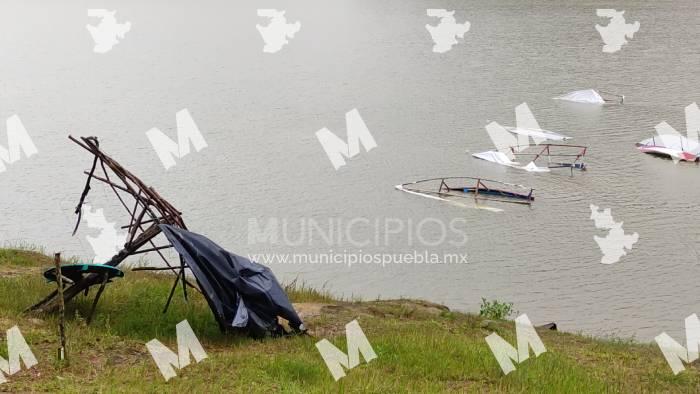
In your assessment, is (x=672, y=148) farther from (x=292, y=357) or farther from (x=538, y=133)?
(x=292, y=357)

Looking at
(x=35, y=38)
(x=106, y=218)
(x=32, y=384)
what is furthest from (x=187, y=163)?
(x=35, y=38)

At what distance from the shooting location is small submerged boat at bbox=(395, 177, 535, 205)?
31250mm

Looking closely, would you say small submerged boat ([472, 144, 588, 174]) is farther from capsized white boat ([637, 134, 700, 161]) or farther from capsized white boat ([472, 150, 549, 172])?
capsized white boat ([637, 134, 700, 161])

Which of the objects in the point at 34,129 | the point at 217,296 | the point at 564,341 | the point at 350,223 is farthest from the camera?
the point at 34,129

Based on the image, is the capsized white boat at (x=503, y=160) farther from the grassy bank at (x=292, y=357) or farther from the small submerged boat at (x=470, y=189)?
the grassy bank at (x=292, y=357)

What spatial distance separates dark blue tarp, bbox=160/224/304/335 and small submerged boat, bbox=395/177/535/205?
19.8m

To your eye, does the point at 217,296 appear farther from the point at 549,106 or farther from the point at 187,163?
the point at 549,106

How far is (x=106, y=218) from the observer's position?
28.4 meters

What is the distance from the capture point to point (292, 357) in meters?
10.4

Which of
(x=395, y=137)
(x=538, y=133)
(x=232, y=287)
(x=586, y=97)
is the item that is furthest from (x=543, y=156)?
(x=232, y=287)

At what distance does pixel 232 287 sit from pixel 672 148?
30034mm

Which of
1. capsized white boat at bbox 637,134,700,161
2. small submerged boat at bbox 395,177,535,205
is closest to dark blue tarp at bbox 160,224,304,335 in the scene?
small submerged boat at bbox 395,177,535,205

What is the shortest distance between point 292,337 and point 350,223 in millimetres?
16415

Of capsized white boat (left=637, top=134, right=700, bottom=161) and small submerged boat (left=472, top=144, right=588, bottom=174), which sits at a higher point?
capsized white boat (left=637, top=134, right=700, bottom=161)
